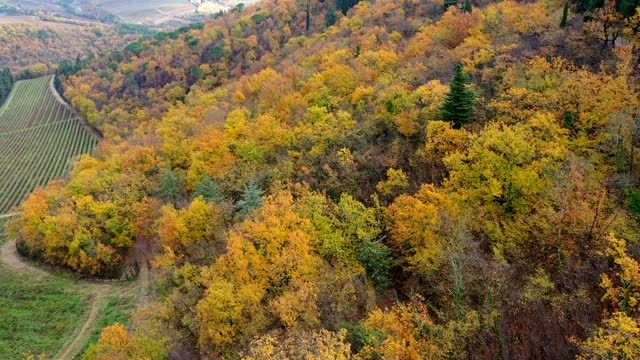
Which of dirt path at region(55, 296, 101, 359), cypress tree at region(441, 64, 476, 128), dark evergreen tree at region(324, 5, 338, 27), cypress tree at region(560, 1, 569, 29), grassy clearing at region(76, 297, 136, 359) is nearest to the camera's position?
cypress tree at region(441, 64, 476, 128)

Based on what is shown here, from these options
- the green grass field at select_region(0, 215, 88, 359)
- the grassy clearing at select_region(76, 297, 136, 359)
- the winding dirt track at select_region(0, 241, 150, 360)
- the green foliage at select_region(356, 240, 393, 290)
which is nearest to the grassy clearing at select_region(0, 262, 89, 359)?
the green grass field at select_region(0, 215, 88, 359)

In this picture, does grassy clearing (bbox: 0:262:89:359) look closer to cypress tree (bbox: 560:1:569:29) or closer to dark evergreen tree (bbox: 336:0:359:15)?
cypress tree (bbox: 560:1:569:29)

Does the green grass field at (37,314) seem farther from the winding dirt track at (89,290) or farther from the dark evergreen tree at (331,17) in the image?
the dark evergreen tree at (331,17)

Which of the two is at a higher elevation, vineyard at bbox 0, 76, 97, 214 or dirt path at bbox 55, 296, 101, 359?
dirt path at bbox 55, 296, 101, 359

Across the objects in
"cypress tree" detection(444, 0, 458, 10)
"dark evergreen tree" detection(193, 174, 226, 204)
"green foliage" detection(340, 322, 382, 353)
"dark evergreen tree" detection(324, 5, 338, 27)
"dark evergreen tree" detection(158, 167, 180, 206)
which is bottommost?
"dark evergreen tree" detection(158, 167, 180, 206)

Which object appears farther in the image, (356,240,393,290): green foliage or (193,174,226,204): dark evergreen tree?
(193,174,226,204): dark evergreen tree

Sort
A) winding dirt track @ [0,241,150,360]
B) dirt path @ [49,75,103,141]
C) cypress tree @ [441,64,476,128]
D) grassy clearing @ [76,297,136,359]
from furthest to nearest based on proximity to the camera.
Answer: dirt path @ [49,75,103,141] < grassy clearing @ [76,297,136,359] < winding dirt track @ [0,241,150,360] < cypress tree @ [441,64,476,128]

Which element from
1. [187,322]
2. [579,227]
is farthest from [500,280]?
[187,322]
